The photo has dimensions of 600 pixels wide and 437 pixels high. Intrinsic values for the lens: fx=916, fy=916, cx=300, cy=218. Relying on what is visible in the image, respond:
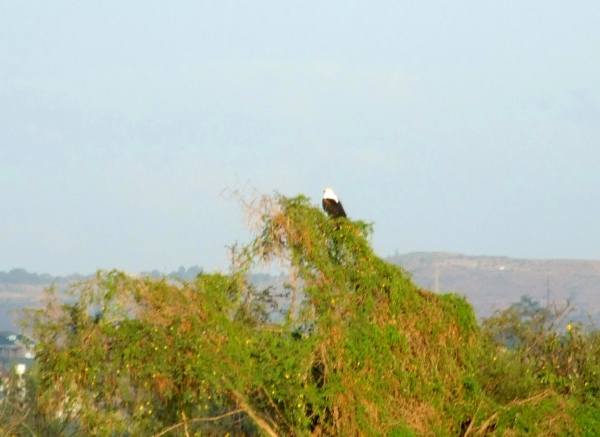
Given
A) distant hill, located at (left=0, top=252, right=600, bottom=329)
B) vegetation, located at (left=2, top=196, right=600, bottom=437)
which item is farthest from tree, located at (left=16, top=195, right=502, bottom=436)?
distant hill, located at (left=0, top=252, right=600, bottom=329)

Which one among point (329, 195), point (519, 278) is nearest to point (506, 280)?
point (519, 278)

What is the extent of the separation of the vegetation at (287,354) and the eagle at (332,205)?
0.78 metres

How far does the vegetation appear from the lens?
339 inches

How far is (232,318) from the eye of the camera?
9.19 m

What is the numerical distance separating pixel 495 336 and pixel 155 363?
17.9 feet

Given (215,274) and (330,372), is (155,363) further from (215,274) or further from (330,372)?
(330,372)

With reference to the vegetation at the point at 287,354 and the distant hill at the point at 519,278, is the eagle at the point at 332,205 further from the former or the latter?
the distant hill at the point at 519,278

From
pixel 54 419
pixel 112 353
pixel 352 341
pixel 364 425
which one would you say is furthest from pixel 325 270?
pixel 54 419

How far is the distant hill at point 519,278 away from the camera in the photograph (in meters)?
57.2

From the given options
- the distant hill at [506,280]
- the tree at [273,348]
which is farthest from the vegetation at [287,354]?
the distant hill at [506,280]

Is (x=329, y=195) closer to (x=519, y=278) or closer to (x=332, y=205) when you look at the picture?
(x=332, y=205)

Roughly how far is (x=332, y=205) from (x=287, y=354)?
2280 millimetres

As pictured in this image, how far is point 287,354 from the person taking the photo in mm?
8727

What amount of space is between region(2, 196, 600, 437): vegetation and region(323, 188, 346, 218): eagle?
2.56 ft
